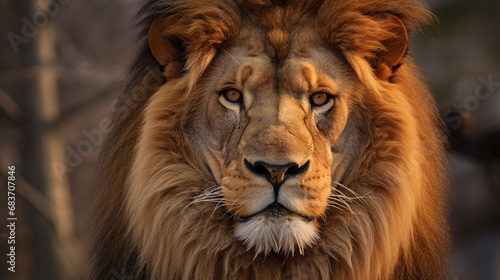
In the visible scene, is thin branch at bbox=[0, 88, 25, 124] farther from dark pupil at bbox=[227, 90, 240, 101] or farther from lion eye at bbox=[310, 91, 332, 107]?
lion eye at bbox=[310, 91, 332, 107]

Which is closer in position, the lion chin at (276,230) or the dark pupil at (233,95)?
the lion chin at (276,230)

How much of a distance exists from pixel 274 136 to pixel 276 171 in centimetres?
16

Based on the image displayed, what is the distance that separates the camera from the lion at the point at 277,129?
2.60m

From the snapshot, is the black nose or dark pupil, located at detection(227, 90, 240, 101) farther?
dark pupil, located at detection(227, 90, 240, 101)

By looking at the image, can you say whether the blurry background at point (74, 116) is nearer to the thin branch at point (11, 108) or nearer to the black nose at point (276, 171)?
the thin branch at point (11, 108)

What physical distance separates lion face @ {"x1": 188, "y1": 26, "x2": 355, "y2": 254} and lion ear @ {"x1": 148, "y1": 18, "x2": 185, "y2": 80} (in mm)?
137

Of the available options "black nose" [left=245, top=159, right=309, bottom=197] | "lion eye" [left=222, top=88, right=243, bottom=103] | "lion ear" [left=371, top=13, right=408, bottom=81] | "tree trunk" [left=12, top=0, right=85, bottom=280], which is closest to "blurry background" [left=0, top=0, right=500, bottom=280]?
"tree trunk" [left=12, top=0, right=85, bottom=280]

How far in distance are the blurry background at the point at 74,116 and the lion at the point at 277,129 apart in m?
2.81

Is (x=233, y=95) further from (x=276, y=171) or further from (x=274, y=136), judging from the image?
(x=276, y=171)

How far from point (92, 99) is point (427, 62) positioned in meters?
4.70

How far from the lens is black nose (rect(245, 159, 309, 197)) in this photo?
2.34m

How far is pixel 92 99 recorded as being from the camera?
7.76 meters

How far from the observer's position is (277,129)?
8.09 ft

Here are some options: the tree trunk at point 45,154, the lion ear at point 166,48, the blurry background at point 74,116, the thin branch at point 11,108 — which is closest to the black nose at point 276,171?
the lion ear at point 166,48
